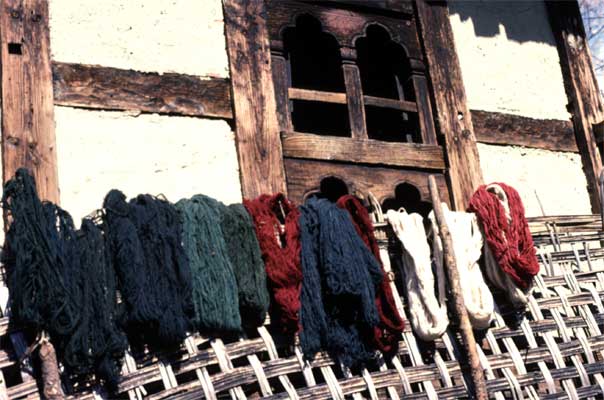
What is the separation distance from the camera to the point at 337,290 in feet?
16.6

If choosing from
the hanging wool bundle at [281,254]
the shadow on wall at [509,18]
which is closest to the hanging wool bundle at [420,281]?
the hanging wool bundle at [281,254]

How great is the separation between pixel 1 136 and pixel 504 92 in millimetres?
3925

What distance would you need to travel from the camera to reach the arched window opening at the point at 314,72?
718cm

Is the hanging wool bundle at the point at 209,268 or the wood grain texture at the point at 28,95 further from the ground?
the wood grain texture at the point at 28,95

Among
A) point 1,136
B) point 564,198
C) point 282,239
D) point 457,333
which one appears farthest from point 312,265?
point 564,198

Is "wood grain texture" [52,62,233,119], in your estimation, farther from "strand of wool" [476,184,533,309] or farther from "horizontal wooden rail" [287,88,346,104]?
"strand of wool" [476,184,533,309]

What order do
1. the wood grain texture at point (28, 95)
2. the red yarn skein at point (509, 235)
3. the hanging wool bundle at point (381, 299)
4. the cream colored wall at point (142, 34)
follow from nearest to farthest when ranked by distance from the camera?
1. the hanging wool bundle at point (381, 299)
2. the wood grain texture at point (28, 95)
3. the red yarn skein at point (509, 235)
4. the cream colored wall at point (142, 34)

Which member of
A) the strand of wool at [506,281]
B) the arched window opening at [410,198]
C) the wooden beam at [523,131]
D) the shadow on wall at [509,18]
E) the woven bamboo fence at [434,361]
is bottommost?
the woven bamboo fence at [434,361]

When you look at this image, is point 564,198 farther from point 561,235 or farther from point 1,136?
point 1,136

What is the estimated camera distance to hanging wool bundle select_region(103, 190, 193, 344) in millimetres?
4602

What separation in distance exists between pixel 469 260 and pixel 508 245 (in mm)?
244

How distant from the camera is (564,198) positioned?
24.5ft

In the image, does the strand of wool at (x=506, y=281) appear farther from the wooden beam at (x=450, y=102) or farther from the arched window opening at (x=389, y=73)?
the arched window opening at (x=389, y=73)

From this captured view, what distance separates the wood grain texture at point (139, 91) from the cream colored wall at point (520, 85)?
84.3 inches
